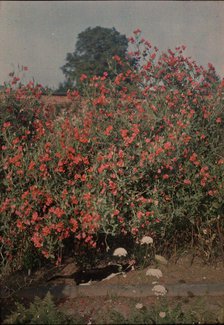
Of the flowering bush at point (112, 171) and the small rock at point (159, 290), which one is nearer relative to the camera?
the small rock at point (159, 290)

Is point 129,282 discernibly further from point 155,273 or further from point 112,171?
point 112,171

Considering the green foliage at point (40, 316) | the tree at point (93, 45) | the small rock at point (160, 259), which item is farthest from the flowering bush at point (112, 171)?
the tree at point (93, 45)

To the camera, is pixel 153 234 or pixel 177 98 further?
pixel 177 98

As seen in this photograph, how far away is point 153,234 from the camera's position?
5.68m

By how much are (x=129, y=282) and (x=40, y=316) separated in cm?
158

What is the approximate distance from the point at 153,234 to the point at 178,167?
2.92 ft

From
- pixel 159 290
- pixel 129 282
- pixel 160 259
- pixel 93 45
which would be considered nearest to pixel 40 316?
pixel 159 290

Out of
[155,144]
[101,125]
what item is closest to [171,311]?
[155,144]

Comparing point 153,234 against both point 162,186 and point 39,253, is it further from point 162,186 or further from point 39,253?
point 39,253

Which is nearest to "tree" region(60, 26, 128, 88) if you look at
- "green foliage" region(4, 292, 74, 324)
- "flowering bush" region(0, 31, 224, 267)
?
"flowering bush" region(0, 31, 224, 267)

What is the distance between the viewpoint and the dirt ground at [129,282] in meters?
4.45

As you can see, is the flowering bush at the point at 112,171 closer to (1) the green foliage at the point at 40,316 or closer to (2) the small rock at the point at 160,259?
(2) the small rock at the point at 160,259

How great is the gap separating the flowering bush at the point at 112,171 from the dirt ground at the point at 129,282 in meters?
0.25

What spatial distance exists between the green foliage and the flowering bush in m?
0.98
